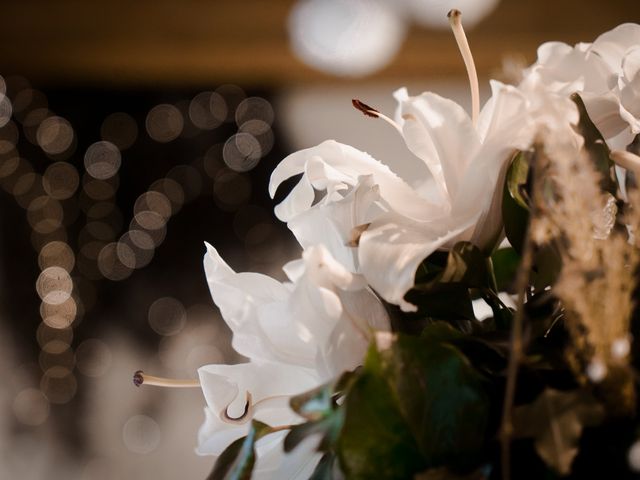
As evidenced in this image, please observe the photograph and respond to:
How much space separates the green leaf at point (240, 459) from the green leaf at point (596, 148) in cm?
16

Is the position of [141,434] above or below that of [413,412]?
below

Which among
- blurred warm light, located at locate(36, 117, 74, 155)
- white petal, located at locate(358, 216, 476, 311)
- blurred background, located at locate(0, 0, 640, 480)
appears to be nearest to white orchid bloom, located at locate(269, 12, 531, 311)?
white petal, located at locate(358, 216, 476, 311)

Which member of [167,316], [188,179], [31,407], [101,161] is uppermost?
[101,161]

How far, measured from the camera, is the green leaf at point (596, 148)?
355 mm

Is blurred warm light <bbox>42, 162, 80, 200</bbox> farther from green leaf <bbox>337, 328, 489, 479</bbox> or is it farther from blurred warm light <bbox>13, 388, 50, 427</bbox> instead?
green leaf <bbox>337, 328, 489, 479</bbox>

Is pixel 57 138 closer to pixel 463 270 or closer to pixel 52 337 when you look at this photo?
pixel 52 337

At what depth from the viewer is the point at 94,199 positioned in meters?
2.42

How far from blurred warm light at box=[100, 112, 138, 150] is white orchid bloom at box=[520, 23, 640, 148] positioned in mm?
2140

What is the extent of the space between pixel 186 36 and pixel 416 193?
2171 millimetres

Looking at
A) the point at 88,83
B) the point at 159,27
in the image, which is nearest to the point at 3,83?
the point at 88,83

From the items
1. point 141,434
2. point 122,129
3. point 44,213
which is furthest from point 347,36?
point 141,434

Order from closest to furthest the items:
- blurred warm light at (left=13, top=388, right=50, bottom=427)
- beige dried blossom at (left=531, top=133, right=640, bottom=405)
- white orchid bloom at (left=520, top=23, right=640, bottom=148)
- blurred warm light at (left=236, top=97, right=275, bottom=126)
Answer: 1. beige dried blossom at (left=531, top=133, right=640, bottom=405)
2. white orchid bloom at (left=520, top=23, right=640, bottom=148)
3. blurred warm light at (left=13, top=388, right=50, bottom=427)
4. blurred warm light at (left=236, top=97, right=275, bottom=126)

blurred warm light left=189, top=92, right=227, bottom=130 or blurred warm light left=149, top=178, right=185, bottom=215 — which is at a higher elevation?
blurred warm light left=189, top=92, right=227, bottom=130

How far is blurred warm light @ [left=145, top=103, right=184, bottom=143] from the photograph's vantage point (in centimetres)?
246
